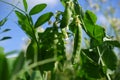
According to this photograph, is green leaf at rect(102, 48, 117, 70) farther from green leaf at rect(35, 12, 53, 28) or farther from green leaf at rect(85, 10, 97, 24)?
green leaf at rect(35, 12, 53, 28)

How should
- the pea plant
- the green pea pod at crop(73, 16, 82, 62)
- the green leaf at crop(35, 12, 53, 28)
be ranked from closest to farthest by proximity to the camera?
the green pea pod at crop(73, 16, 82, 62) < the pea plant < the green leaf at crop(35, 12, 53, 28)

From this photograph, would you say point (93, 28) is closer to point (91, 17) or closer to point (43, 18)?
point (91, 17)

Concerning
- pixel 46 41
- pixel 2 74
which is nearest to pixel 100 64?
pixel 46 41

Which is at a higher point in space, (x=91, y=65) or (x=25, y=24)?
(x=25, y=24)

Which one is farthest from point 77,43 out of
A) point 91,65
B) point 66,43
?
point 91,65

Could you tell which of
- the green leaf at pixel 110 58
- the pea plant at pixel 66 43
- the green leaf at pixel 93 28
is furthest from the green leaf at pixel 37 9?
the green leaf at pixel 110 58

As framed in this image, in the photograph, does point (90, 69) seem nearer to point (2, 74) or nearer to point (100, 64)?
point (100, 64)

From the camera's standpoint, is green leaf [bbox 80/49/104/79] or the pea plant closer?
the pea plant

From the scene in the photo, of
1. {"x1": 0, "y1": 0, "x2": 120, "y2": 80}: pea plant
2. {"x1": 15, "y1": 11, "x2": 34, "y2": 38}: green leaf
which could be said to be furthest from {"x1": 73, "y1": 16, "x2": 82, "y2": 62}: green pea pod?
{"x1": 15, "y1": 11, "x2": 34, "y2": 38}: green leaf

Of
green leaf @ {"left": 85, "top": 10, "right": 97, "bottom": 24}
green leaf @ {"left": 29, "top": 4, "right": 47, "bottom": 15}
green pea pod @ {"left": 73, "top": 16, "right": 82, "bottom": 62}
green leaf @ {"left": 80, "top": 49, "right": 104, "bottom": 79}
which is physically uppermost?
green leaf @ {"left": 29, "top": 4, "right": 47, "bottom": 15}

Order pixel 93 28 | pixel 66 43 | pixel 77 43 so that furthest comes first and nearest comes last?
pixel 93 28, pixel 66 43, pixel 77 43

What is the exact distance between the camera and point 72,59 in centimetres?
62

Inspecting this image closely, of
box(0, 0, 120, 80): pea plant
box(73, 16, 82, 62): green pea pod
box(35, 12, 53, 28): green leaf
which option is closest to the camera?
box(73, 16, 82, 62): green pea pod

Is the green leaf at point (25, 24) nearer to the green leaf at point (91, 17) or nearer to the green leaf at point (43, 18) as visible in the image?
the green leaf at point (43, 18)
